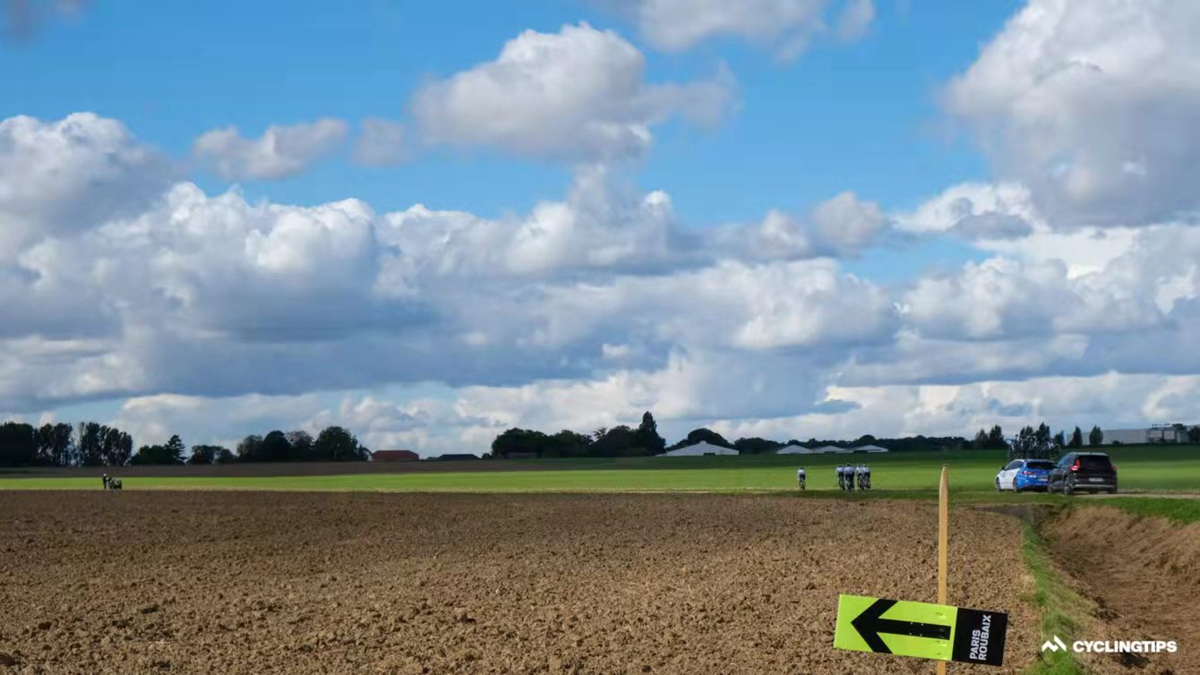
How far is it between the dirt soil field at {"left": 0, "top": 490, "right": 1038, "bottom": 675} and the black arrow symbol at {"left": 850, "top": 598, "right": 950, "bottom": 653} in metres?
4.97

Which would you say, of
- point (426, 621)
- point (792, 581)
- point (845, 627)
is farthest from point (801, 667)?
point (792, 581)

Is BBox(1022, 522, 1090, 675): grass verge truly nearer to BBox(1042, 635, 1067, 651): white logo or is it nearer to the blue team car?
BBox(1042, 635, 1067, 651): white logo

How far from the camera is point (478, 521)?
46875mm

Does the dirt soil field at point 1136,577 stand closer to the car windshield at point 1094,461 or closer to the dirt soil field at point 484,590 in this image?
the dirt soil field at point 484,590

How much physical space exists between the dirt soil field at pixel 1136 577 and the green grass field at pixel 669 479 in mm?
16915

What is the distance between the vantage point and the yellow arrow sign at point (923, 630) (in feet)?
32.7

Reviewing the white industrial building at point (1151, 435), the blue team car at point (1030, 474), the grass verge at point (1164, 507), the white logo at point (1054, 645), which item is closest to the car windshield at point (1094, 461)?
the blue team car at point (1030, 474)

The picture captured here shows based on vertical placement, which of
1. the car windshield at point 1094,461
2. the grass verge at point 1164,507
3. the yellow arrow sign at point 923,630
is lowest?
the yellow arrow sign at point 923,630

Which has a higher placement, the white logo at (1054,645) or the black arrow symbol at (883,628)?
the black arrow symbol at (883,628)

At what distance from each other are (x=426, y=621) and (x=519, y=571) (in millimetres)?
7858

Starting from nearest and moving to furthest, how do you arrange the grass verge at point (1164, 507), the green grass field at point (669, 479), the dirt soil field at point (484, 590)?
the dirt soil field at point (484, 590) → the grass verge at point (1164, 507) → the green grass field at point (669, 479)

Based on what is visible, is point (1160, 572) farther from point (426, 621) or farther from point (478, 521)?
point (478, 521)

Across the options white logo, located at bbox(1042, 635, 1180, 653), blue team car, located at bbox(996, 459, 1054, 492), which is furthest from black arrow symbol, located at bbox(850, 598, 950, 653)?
blue team car, located at bbox(996, 459, 1054, 492)

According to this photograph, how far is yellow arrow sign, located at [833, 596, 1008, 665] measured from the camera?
32.7ft
